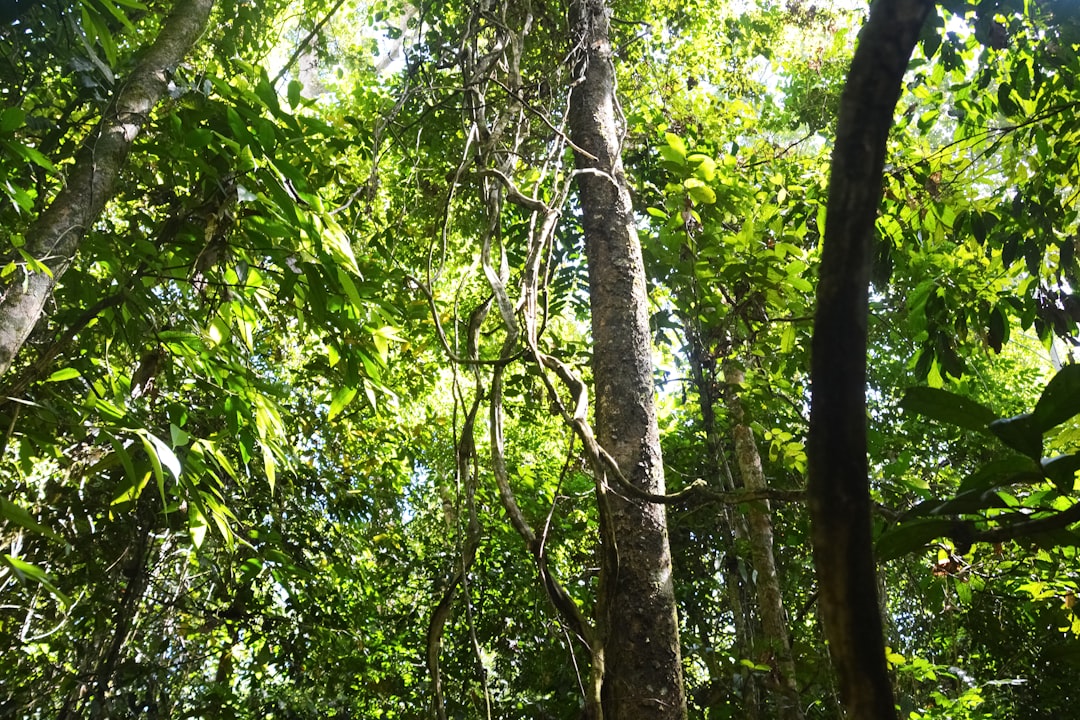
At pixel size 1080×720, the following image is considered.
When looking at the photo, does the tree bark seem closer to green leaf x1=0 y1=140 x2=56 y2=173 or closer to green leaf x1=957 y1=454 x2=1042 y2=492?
green leaf x1=957 y1=454 x2=1042 y2=492

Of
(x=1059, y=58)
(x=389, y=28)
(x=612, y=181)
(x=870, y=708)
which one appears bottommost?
(x=870, y=708)

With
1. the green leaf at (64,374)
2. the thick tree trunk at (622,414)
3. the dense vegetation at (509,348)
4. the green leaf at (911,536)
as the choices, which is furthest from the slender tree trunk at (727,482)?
the green leaf at (911,536)

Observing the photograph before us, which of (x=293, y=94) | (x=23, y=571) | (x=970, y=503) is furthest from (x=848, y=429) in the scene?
(x=293, y=94)

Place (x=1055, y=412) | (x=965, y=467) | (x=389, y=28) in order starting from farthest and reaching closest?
(x=965, y=467), (x=389, y=28), (x=1055, y=412)

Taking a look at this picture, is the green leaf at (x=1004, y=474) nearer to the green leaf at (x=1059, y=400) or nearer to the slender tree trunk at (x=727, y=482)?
the green leaf at (x=1059, y=400)

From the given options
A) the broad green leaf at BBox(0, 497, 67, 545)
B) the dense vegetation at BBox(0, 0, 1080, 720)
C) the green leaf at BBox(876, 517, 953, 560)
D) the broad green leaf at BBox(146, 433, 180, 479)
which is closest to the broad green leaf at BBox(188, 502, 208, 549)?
the dense vegetation at BBox(0, 0, 1080, 720)

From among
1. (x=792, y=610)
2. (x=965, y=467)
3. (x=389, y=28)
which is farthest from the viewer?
(x=965, y=467)

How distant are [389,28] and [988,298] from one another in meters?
2.60

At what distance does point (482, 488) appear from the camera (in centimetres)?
388

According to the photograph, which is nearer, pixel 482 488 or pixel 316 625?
pixel 316 625

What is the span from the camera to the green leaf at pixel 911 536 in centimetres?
58

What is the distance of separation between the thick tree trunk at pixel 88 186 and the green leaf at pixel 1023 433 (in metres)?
1.21

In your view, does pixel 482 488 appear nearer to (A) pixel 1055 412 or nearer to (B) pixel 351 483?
(B) pixel 351 483

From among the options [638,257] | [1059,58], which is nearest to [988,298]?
Answer: [1059,58]
